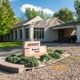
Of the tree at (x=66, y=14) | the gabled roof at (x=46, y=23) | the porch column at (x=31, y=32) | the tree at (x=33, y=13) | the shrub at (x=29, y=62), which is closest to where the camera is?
the shrub at (x=29, y=62)

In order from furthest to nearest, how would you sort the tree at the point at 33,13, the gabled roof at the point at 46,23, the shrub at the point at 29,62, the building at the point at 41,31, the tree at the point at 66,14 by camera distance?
1. the tree at the point at 33,13
2. the tree at the point at 66,14
3. the gabled roof at the point at 46,23
4. the building at the point at 41,31
5. the shrub at the point at 29,62

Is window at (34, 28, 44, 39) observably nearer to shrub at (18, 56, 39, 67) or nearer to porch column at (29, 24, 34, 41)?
porch column at (29, 24, 34, 41)

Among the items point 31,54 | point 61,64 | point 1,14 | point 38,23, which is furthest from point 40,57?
point 38,23

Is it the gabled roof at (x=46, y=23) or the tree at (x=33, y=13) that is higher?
the tree at (x=33, y=13)

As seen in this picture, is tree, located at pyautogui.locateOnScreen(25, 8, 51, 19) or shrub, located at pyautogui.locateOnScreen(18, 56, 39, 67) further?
tree, located at pyautogui.locateOnScreen(25, 8, 51, 19)

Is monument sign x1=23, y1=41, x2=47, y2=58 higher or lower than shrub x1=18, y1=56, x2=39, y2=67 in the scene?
higher

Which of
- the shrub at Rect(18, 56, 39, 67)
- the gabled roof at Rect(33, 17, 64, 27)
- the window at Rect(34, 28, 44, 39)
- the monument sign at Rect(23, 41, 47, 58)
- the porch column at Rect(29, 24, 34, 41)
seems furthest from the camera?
A: the gabled roof at Rect(33, 17, 64, 27)

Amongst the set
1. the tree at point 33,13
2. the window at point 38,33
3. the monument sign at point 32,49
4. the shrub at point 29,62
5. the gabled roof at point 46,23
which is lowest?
the shrub at point 29,62

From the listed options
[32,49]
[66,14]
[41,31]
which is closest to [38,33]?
[41,31]

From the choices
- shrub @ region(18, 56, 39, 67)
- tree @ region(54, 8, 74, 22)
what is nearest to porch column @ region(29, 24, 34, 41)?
shrub @ region(18, 56, 39, 67)

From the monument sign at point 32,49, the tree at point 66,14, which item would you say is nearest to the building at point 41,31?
the monument sign at point 32,49

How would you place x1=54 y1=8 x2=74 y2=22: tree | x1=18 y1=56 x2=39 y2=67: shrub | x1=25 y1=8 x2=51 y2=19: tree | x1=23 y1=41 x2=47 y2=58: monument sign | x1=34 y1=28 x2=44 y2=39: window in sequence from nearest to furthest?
x1=18 y1=56 x2=39 y2=67: shrub → x1=23 y1=41 x2=47 y2=58: monument sign → x1=34 y1=28 x2=44 y2=39: window → x1=54 y1=8 x2=74 y2=22: tree → x1=25 y1=8 x2=51 y2=19: tree

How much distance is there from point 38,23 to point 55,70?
23.2 metres

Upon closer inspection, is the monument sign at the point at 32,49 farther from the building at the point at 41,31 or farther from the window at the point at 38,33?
the window at the point at 38,33
